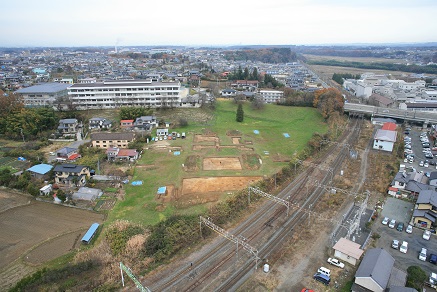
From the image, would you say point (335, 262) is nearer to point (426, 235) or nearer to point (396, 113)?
point (426, 235)

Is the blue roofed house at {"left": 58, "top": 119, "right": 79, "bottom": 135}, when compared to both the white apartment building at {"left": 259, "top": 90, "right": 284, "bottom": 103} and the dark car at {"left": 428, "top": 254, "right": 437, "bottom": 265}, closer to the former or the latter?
the white apartment building at {"left": 259, "top": 90, "right": 284, "bottom": 103}

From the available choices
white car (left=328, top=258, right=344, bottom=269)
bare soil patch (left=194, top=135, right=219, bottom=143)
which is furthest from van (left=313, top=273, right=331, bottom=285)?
bare soil patch (left=194, top=135, right=219, bottom=143)

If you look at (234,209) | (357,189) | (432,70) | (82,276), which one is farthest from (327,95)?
(432,70)

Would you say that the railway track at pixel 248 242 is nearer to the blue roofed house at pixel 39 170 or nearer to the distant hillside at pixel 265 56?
the blue roofed house at pixel 39 170

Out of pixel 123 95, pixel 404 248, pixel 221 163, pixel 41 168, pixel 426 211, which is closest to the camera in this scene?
pixel 404 248

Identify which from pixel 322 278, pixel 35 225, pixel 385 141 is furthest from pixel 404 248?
pixel 35 225

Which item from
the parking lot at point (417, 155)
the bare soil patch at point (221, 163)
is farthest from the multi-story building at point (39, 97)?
the parking lot at point (417, 155)
